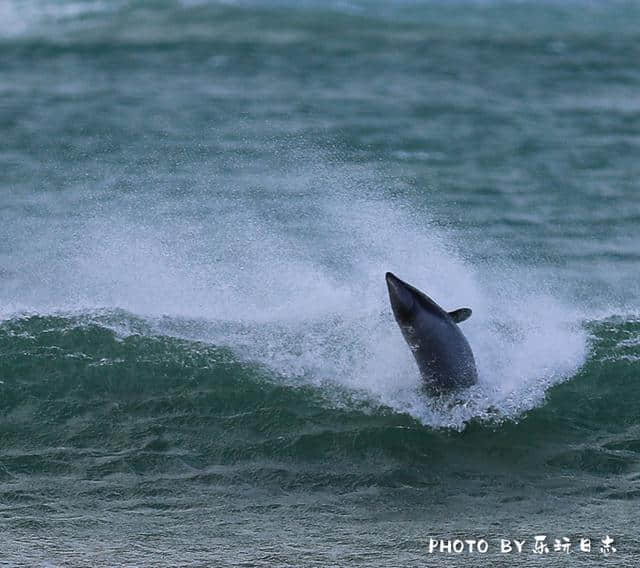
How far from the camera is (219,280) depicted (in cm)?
1547

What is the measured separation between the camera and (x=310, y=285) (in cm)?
1506

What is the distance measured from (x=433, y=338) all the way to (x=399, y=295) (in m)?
0.58

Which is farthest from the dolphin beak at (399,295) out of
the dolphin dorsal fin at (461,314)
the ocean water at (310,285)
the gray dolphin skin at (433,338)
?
the ocean water at (310,285)

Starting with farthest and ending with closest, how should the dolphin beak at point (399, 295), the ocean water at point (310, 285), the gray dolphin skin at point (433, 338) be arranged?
1. the gray dolphin skin at point (433, 338)
2. the dolphin beak at point (399, 295)
3. the ocean water at point (310, 285)

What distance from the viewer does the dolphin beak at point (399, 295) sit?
11641 mm

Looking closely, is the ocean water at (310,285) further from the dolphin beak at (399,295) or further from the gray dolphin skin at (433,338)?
the dolphin beak at (399,295)

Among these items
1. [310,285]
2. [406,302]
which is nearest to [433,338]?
[406,302]

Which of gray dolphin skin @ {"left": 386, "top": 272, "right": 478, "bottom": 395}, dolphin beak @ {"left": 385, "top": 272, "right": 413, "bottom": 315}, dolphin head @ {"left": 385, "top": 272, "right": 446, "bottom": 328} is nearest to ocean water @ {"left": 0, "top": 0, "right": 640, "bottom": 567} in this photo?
gray dolphin skin @ {"left": 386, "top": 272, "right": 478, "bottom": 395}

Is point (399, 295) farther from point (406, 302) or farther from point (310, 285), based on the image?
point (310, 285)

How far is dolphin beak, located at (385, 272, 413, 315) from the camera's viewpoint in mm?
11641

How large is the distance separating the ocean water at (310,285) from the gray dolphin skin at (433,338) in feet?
1.03

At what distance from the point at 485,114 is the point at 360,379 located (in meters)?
10.1

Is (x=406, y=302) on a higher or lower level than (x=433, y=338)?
higher

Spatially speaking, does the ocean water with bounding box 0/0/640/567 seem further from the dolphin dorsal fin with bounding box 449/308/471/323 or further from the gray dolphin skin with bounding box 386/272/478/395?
the dolphin dorsal fin with bounding box 449/308/471/323
